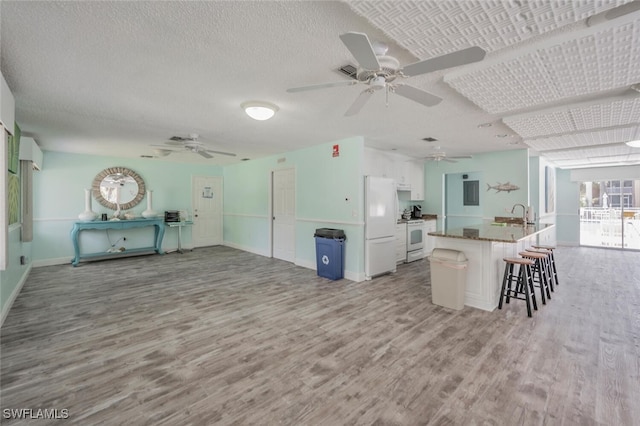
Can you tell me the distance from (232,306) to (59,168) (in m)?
5.65

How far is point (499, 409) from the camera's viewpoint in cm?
183

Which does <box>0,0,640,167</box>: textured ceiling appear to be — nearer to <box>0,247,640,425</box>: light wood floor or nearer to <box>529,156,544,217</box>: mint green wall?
<box>529,156,544,217</box>: mint green wall

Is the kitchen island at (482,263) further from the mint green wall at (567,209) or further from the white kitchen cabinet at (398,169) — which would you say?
the mint green wall at (567,209)

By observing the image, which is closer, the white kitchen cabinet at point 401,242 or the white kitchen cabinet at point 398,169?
the white kitchen cabinet at point 398,169

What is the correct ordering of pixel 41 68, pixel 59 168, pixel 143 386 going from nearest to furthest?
pixel 143 386 → pixel 41 68 → pixel 59 168

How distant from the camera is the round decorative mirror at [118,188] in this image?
21.6 feet

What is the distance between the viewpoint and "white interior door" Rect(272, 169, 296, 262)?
246 inches

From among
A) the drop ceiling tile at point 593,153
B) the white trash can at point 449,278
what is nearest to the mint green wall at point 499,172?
the drop ceiling tile at point 593,153

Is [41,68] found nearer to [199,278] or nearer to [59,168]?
[199,278]

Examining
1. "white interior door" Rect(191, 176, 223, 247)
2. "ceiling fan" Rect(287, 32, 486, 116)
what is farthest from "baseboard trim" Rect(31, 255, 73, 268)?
"ceiling fan" Rect(287, 32, 486, 116)

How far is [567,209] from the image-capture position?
8430 millimetres

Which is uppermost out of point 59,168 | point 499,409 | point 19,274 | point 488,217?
point 59,168

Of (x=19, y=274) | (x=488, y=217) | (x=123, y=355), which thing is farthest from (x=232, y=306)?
(x=488, y=217)

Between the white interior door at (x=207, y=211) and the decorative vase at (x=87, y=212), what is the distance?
7.80ft
